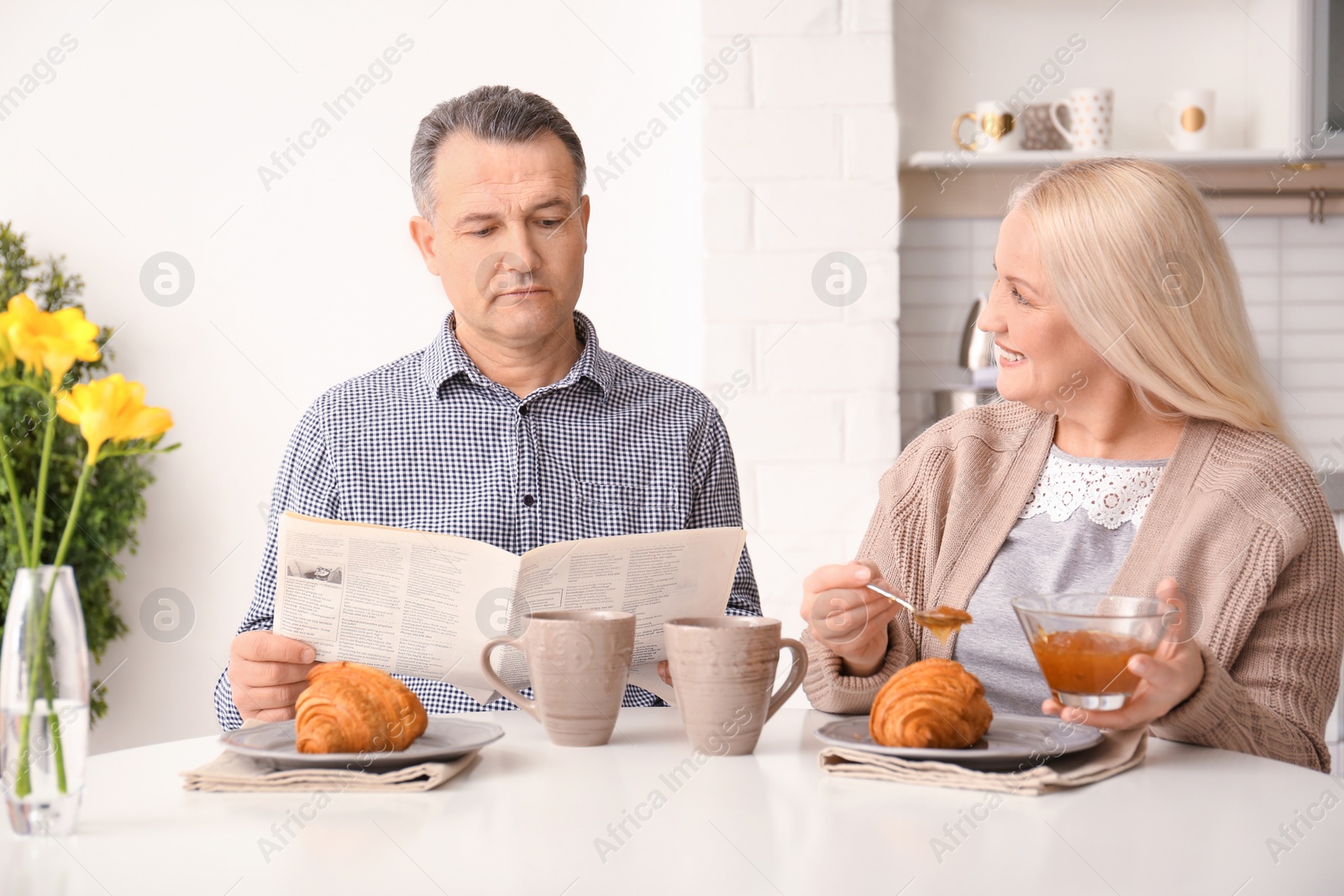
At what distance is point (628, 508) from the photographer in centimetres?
167

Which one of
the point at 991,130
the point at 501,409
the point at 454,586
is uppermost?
the point at 991,130

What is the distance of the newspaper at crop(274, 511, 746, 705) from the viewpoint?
→ 113cm

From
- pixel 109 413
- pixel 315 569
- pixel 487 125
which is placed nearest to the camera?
pixel 109 413

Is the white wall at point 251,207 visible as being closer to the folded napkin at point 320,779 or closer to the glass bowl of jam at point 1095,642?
the glass bowl of jam at point 1095,642

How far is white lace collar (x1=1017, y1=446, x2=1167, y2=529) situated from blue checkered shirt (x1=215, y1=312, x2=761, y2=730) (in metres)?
0.41

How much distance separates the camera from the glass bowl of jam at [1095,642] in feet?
3.19

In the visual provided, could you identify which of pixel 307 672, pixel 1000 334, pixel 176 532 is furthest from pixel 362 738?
pixel 176 532

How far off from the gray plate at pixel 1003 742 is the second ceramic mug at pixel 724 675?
64 mm

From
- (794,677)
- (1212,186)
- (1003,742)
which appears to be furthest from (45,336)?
(1212,186)

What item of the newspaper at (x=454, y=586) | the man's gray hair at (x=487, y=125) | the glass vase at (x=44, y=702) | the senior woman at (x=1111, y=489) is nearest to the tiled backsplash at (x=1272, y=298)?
the senior woman at (x=1111, y=489)

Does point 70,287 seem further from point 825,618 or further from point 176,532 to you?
point 825,618

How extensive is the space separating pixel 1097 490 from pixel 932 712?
0.63 metres

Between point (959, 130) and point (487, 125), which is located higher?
point (959, 130)

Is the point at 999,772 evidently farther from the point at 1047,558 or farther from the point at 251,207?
the point at 251,207
